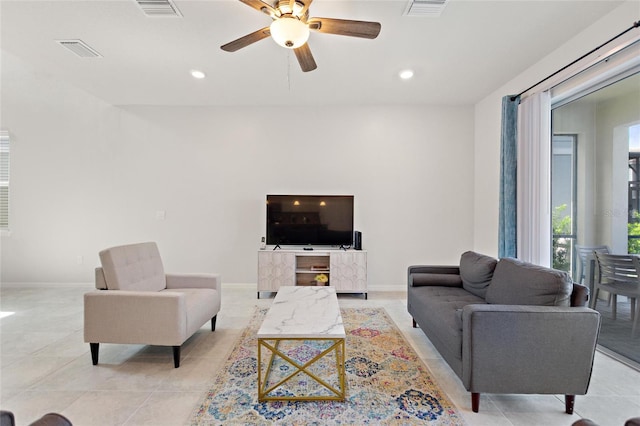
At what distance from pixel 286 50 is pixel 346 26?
1147 millimetres

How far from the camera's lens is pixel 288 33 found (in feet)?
6.09

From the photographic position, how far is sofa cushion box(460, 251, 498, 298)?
8.31 ft

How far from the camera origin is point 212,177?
4.52m

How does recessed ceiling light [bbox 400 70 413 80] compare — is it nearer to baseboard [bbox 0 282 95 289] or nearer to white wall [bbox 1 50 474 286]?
white wall [bbox 1 50 474 286]

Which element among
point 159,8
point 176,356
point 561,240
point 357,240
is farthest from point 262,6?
point 561,240

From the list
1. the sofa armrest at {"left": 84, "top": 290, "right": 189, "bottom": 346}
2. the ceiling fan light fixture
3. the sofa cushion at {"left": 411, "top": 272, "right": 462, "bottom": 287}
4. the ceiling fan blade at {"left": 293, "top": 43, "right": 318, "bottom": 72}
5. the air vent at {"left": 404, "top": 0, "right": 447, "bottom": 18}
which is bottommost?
the sofa armrest at {"left": 84, "top": 290, "right": 189, "bottom": 346}

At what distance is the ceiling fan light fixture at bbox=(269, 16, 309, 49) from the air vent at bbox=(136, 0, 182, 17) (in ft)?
3.37

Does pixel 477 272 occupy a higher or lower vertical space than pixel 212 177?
lower

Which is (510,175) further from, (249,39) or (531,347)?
(249,39)

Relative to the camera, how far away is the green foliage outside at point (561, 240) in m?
2.89

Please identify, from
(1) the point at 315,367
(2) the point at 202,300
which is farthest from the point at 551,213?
(2) the point at 202,300

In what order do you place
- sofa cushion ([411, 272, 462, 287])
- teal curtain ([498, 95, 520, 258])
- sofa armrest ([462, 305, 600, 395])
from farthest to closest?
teal curtain ([498, 95, 520, 258]), sofa cushion ([411, 272, 462, 287]), sofa armrest ([462, 305, 600, 395])

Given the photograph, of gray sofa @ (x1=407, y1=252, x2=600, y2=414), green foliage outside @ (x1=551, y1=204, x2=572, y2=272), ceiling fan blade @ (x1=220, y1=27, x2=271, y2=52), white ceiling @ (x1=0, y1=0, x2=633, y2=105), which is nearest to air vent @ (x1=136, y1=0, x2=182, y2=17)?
white ceiling @ (x1=0, y1=0, x2=633, y2=105)

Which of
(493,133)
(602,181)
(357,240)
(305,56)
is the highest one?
(305,56)
